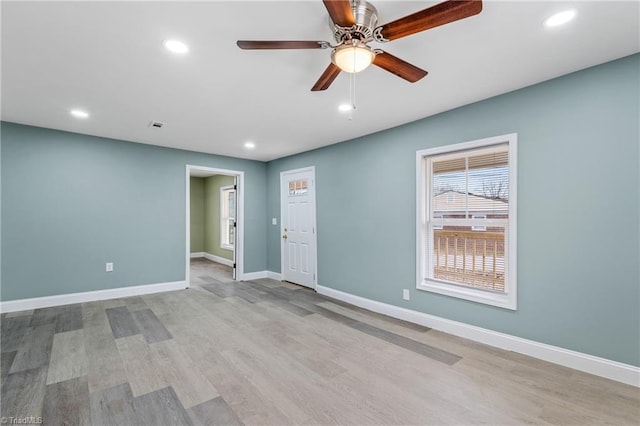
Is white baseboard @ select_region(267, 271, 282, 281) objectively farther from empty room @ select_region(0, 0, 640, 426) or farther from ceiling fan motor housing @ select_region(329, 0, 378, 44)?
ceiling fan motor housing @ select_region(329, 0, 378, 44)

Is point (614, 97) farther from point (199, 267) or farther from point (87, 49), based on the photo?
point (199, 267)

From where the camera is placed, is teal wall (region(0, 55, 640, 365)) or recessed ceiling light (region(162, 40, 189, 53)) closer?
recessed ceiling light (region(162, 40, 189, 53))

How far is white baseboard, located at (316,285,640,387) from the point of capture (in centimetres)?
222

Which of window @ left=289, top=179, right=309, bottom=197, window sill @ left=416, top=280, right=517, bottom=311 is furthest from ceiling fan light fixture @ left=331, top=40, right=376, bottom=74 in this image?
window @ left=289, top=179, right=309, bottom=197

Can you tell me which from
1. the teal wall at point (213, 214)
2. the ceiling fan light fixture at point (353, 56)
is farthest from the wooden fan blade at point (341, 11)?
the teal wall at point (213, 214)

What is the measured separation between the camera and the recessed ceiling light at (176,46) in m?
2.00

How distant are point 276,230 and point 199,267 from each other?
2665 mm

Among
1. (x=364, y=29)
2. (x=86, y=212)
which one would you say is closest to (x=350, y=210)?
(x=364, y=29)

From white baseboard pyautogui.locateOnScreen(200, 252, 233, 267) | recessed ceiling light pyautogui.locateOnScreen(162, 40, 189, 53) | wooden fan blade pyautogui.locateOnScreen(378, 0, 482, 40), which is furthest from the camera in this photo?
white baseboard pyautogui.locateOnScreen(200, 252, 233, 267)

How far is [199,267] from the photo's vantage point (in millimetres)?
7258

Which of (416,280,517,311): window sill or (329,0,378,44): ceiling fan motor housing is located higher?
(329,0,378,44): ceiling fan motor housing

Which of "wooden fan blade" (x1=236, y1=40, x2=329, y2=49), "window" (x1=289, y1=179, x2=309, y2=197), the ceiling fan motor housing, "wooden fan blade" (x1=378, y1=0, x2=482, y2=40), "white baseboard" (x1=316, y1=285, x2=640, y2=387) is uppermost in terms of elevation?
the ceiling fan motor housing

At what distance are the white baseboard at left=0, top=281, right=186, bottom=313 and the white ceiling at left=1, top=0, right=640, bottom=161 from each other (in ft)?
7.88

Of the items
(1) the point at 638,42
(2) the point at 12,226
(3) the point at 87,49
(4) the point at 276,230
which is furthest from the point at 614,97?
(2) the point at 12,226
